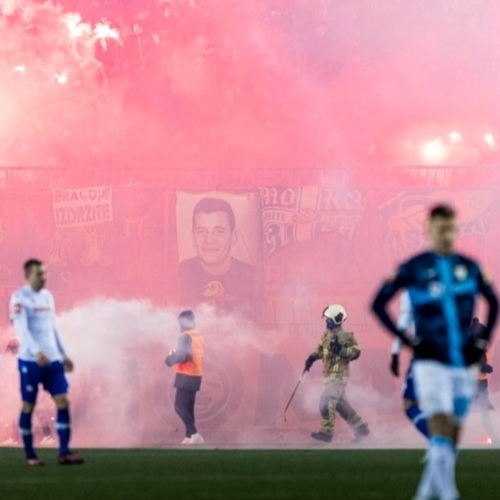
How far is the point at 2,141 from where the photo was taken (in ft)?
118

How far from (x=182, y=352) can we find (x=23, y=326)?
7935 millimetres

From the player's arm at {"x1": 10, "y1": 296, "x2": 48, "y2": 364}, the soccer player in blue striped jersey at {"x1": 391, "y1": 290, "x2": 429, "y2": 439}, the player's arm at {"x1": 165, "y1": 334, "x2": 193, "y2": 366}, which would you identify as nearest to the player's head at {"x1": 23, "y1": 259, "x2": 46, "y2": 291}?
the player's arm at {"x1": 10, "y1": 296, "x2": 48, "y2": 364}

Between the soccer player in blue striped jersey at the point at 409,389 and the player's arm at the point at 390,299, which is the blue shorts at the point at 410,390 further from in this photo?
the player's arm at the point at 390,299

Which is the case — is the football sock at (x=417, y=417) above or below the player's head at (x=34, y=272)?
below

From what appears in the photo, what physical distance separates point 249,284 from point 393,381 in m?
3.53

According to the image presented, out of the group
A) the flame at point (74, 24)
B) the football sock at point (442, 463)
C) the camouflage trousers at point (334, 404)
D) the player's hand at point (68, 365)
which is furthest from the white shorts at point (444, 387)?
the flame at point (74, 24)

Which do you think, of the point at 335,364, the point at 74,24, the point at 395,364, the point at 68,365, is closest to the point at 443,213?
the point at 395,364

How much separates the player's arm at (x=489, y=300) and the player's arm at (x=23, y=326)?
624cm

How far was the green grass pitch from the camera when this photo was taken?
1220 cm

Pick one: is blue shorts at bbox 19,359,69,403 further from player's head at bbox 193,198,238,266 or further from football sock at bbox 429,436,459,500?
player's head at bbox 193,198,238,266

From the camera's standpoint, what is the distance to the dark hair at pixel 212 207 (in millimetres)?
33438

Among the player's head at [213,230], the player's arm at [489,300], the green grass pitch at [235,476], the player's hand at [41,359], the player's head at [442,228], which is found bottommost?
the green grass pitch at [235,476]

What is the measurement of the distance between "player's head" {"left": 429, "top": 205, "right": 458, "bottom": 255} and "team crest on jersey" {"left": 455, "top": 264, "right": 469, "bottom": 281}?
0.13m

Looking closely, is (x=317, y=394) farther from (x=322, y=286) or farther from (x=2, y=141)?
(x=2, y=141)
